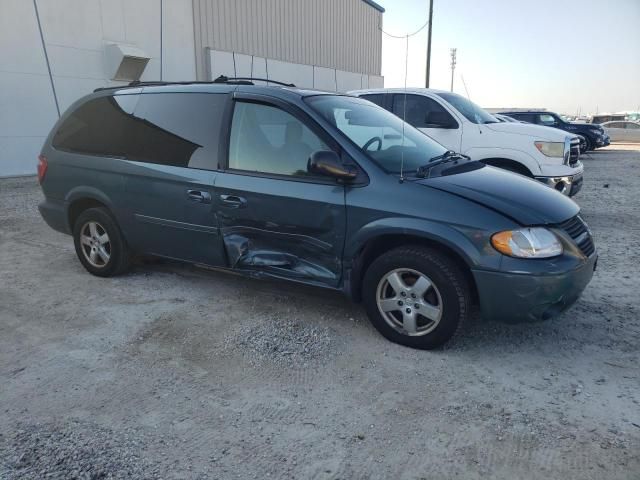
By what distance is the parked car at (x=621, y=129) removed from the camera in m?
30.4

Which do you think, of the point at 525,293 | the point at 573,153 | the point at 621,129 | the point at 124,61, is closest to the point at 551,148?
the point at 573,153

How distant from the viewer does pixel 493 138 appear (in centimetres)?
726

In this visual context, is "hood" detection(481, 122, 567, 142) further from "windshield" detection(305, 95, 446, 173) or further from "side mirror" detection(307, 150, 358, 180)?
"side mirror" detection(307, 150, 358, 180)

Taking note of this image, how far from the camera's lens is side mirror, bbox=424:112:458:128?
23.2 feet

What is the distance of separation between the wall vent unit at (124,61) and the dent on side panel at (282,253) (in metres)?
10.8

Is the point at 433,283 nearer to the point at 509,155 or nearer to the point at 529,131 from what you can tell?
the point at 509,155

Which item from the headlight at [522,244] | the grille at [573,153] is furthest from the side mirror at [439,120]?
the headlight at [522,244]

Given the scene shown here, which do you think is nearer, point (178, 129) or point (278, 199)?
point (278, 199)

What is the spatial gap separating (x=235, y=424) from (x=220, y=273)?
8.61 feet

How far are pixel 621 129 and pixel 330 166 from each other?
33334 mm

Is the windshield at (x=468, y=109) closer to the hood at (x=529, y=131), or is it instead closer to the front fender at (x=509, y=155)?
the hood at (x=529, y=131)

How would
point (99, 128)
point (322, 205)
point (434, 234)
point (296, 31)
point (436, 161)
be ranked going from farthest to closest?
point (296, 31), point (99, 128), point (436, 161), point (322, 205), point (434, 234)

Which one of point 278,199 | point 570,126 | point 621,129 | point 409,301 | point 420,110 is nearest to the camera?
point 409,301

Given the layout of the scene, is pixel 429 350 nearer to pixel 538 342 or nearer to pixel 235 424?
pixel 538 342
